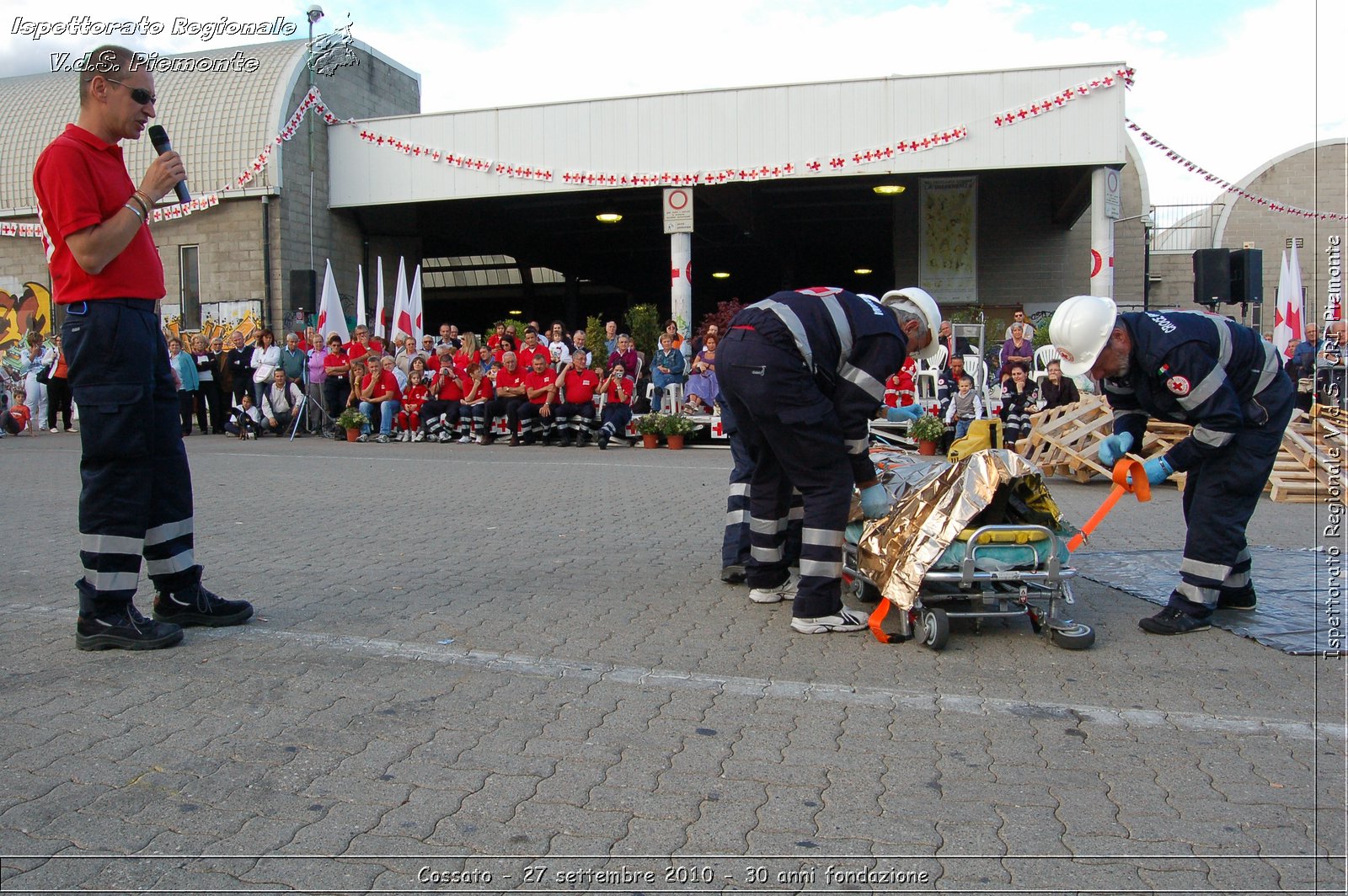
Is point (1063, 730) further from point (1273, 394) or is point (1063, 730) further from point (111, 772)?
point (111, 772)

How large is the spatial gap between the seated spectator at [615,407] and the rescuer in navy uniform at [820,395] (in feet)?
38.1

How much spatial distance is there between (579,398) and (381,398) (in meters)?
3.80

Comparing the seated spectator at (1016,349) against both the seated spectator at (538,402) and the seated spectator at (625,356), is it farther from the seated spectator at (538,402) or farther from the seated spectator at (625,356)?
the seated spectator at (538,402)

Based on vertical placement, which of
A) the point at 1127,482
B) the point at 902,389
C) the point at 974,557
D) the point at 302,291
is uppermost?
the point at 302,291

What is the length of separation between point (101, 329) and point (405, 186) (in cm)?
1934

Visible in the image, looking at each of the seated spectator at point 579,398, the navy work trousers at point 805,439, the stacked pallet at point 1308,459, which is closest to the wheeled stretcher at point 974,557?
the navy work trousers at point 805,439

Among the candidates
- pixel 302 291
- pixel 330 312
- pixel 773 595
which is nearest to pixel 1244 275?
pixel 773 595

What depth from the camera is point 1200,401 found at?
5.00 m

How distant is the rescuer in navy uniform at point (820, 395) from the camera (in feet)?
16.3

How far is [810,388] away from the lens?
499 centimetres

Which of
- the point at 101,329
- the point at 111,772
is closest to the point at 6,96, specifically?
the point at 101,329

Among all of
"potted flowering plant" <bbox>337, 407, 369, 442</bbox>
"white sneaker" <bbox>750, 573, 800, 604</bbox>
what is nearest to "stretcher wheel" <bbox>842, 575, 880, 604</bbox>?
"white sneaker" <bbox>750, 573, 800, 604</bbox>

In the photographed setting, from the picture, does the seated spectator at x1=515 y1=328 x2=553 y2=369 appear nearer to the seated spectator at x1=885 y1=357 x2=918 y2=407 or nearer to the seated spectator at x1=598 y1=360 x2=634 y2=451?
the seated spectator at x1=598 y1=360 x2=634 y2=451

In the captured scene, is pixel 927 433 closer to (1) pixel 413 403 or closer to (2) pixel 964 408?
(2) pixel 964 408
